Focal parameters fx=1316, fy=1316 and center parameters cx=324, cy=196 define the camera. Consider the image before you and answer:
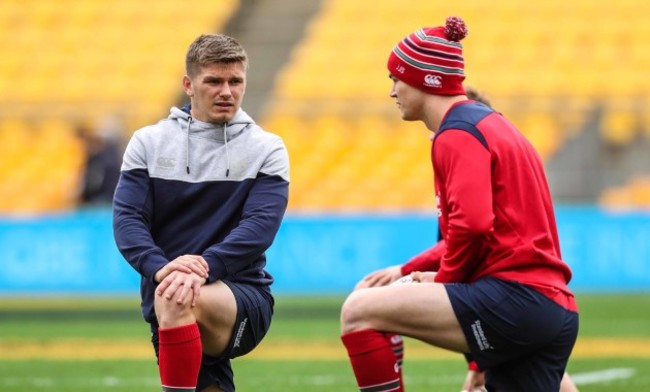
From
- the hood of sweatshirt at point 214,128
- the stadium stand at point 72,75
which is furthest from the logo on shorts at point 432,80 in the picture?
the stadium stand at point 72,75

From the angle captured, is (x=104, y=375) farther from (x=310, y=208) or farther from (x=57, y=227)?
(x=310, y=208)

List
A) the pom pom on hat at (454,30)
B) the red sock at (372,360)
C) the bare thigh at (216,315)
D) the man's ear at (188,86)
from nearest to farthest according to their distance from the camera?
the red sock at (372,360), the pom pom on hat at (454,30), the bare thigh at (216,315), the man's ear at (188,86)

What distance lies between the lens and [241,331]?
5.77 m

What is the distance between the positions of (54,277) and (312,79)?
625cm

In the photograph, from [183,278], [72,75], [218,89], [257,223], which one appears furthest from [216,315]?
[72,75]

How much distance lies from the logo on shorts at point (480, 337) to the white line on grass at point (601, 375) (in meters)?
3.72

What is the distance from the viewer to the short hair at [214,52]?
5734 millimetres

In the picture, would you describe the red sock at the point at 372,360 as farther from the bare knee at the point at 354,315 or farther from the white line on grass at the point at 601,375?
the white line on grass at the point at 601,375

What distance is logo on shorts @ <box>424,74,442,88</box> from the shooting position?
5410 millimetres

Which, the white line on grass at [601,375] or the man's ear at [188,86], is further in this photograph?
the white line on grass at [601,375]

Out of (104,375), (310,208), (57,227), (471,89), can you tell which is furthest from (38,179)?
(471,89)

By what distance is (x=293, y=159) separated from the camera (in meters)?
A: 19.0

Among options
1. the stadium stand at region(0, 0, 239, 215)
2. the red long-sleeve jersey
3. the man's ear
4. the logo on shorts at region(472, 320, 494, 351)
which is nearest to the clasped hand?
the man's ear

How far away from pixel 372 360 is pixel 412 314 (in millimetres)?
252
